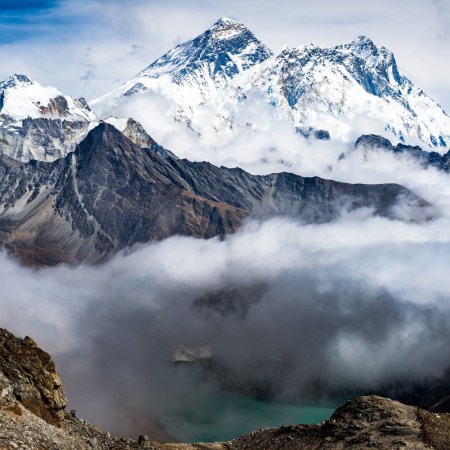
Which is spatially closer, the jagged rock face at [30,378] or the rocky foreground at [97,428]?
the rocky foreground at [97,428]

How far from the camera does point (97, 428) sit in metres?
97.3

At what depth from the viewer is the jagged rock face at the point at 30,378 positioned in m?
85.4

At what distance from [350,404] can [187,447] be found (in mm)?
23536

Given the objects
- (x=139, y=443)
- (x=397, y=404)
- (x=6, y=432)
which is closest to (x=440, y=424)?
(x=397, y=404)

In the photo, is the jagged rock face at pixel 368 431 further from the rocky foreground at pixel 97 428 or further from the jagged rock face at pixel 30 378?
the jagged rock face at pixel 30 378

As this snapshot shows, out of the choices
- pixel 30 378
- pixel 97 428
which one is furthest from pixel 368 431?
pixel 30 378

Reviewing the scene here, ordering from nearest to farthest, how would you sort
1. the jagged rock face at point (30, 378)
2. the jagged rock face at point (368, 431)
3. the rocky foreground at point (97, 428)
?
the rocky foreground at point (97, 428) < the jagged rock face at point (30, 378) < the jagged rock face at point (368, 431)

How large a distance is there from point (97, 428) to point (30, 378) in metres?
14.0

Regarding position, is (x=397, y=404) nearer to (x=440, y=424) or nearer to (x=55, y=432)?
(x=440, y=424)

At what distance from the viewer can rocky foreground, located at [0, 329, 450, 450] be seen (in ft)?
258

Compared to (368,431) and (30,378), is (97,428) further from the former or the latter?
(368,431)

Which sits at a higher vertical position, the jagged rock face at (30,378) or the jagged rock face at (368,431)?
the jagged rock face at (368,431)

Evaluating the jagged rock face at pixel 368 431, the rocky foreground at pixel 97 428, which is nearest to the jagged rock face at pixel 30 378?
the rocky foreground at pixel 97 428

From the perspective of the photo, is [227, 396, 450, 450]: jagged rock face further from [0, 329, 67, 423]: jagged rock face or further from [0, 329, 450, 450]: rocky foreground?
[0, 329, 67, 423]: jagged rock face
